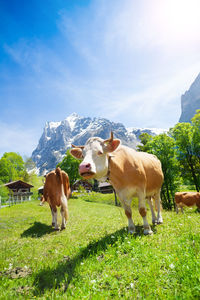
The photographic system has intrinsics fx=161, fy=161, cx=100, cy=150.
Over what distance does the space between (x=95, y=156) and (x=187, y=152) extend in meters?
26.2

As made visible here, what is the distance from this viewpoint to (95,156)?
432cm

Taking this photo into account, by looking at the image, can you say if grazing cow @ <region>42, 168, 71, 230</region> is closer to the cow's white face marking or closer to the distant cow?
the cow's white face marking

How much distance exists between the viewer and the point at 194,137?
24.6 metres

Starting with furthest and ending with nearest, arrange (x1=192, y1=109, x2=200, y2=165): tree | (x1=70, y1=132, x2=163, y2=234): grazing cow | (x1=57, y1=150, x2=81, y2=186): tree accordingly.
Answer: (x1=57, y1=150, x2=81, y2=186): tree → (x1=192, y1=109, x2=200, y2=165): tree → (x1=70, y1=132, x2=163, y2=234): grazing cow

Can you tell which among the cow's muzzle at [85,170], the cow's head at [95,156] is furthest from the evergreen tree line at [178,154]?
the cow's muzzle at [85,170]

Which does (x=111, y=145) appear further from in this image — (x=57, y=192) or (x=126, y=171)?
(x=57, y=192)

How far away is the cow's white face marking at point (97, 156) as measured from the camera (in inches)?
165

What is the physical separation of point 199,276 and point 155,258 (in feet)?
3.49

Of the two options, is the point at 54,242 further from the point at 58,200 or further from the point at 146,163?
the point at 146,163

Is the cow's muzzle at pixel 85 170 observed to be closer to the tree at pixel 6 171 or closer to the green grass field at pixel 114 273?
the green grass field at pixel 114 273

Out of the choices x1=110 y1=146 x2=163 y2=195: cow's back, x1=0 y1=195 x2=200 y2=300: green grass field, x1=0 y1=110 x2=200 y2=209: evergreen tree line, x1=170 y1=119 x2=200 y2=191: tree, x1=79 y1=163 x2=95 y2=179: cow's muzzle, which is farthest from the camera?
x1=170 y1=119 x2=200 y2=191: tree

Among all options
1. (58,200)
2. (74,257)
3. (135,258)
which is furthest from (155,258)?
(58,200)

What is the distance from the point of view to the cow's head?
12.7 feet

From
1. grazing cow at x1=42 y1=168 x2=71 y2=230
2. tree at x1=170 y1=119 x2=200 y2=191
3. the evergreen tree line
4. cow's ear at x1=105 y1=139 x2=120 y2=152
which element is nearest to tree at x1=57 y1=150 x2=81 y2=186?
the evergreen tree line
